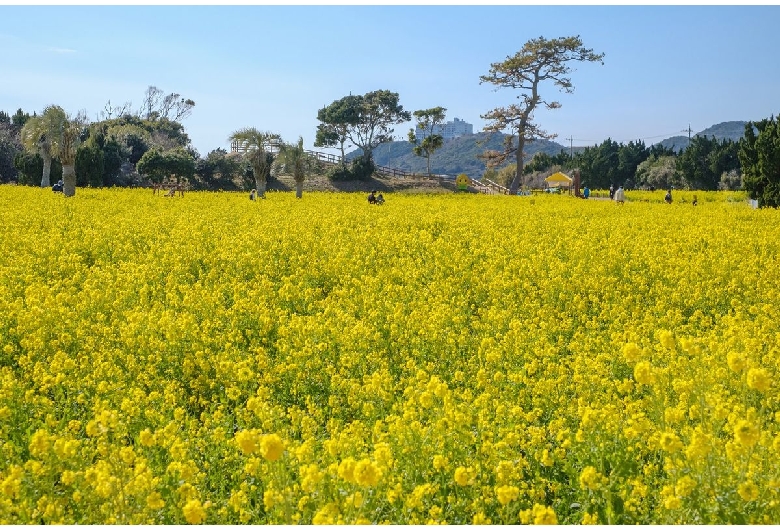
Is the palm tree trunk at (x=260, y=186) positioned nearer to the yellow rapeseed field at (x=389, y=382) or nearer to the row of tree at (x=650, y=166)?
the yellow rapeseed field at (x=389, y=382)

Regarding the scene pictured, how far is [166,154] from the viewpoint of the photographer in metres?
44.0

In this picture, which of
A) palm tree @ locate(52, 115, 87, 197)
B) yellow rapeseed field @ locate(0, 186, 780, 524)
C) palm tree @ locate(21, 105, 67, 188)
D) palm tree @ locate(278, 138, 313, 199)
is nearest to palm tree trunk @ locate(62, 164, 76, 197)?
palm tree @ locate(52, 115, 87, 197)

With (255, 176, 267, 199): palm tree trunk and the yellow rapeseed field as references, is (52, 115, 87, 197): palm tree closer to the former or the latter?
(255, 176, 267, 199): palm tree trunk

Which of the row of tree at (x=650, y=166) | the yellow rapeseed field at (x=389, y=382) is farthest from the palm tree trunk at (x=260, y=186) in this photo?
the row of tree at (x=650, y=166)

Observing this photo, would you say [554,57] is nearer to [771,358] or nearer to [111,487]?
[771,358]

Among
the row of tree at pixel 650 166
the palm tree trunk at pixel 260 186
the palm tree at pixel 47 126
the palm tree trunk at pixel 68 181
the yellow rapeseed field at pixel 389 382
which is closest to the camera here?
the yellow rapeseed field at pixel 389 382

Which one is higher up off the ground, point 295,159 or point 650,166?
point 650,166

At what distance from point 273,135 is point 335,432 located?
3222cm

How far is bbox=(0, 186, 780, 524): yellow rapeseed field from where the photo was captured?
3887 millimetres

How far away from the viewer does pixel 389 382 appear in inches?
226

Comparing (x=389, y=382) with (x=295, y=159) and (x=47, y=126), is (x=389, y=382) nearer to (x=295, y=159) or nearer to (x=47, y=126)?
(x=47, y=126)

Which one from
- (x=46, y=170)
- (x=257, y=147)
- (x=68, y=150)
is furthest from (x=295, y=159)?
(x=46, y=170)

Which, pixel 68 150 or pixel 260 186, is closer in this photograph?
pixel 68 150

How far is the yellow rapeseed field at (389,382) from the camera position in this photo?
3887 millimetres
